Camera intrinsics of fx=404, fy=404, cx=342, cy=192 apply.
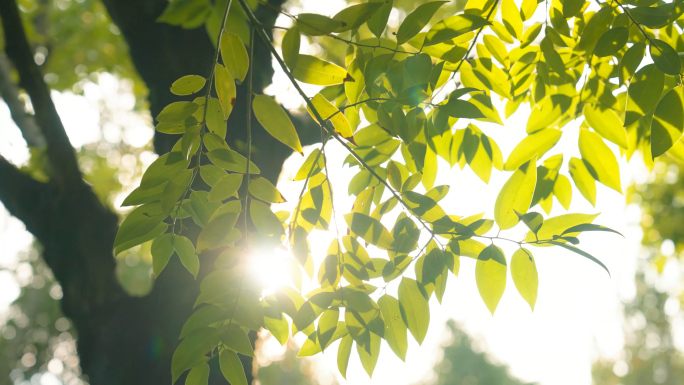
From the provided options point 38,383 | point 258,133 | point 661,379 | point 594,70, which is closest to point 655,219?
point 594,70

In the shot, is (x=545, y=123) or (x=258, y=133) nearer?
(x=545, y=123)

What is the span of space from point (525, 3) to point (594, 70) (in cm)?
36

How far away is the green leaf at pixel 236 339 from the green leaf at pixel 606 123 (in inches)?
47.1

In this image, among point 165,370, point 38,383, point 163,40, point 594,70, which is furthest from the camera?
point 38,383

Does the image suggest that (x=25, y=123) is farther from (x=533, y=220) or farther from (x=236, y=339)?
(x=533, y=220)

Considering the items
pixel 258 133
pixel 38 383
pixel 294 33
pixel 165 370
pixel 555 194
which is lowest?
pixel 38 383

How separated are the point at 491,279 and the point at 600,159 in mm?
587

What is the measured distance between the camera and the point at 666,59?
3.14 ft

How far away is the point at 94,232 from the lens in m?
1.95

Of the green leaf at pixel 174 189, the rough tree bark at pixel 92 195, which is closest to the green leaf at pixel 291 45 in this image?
the green leaf at pixel 174 189

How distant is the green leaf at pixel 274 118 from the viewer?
0.89m

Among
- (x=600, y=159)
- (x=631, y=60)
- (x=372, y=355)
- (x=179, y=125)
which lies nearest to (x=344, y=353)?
(x=372, y=355)

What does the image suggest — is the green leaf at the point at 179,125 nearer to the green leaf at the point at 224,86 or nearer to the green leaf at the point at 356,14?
the green leaf at the point at 224,86

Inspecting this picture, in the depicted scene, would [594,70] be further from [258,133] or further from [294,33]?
[258,133]
